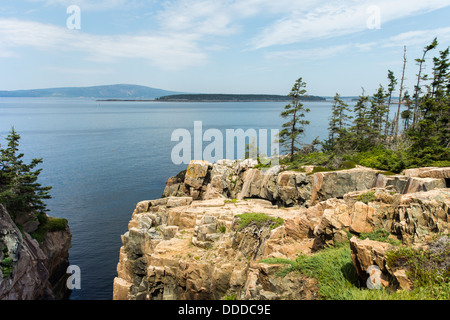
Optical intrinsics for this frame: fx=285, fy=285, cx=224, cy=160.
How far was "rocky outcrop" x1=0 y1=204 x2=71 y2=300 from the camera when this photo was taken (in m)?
22.3

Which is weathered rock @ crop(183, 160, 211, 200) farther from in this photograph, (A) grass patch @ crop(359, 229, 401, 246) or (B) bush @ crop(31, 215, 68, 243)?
(A) grass patch @ crop(359, 229, 401, 246)

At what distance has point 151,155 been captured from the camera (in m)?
88.5

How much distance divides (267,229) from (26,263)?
21.2 meters

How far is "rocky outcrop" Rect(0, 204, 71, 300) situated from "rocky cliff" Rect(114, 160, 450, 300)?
24.3 feet

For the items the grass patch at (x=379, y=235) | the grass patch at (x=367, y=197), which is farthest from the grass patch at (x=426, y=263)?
the grass patch at (x=367, y=197)

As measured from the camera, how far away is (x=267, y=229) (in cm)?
2217

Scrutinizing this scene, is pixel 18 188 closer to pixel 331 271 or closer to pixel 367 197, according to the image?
pixel 331 271

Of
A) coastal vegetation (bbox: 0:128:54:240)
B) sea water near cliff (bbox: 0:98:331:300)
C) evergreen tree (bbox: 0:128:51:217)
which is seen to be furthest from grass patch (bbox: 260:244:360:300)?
sea water near cliff (bbox: 0:98:331:300)

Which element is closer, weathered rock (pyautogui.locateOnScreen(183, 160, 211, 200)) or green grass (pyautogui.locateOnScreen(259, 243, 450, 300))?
green grass (pyautogui.locateOnScreen(259, 243, 450, 300))

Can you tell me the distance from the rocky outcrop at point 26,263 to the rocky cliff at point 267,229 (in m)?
7.40

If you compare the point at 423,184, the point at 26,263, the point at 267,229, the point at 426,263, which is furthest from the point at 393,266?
the point at 26,263

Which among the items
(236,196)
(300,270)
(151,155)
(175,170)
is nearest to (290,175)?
(236,196)

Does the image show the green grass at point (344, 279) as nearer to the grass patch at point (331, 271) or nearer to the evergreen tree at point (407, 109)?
the grass patch at point (331, 271)
